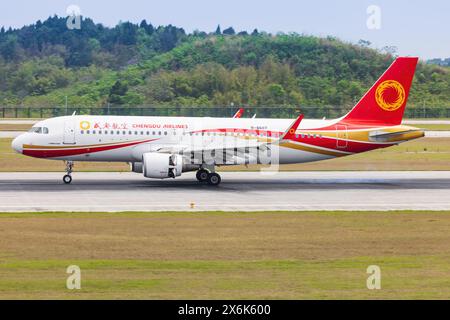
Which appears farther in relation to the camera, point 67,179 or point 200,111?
point 200,111

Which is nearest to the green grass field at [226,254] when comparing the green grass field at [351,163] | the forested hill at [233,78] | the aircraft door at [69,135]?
the aircraft door at [69,135]

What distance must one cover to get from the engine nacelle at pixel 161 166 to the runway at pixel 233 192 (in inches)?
37.8

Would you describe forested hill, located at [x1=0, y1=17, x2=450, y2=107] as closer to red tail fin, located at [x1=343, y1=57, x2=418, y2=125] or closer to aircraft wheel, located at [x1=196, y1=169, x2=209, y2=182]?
red tail fin, located at [x1=343, y1=57, x2=418, y2=125]

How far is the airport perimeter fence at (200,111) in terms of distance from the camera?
110375 mm

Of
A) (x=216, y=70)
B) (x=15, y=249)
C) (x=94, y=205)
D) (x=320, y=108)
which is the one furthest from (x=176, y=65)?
(x=15, y=249)

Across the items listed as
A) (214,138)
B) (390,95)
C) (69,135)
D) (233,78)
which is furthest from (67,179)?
(233,78)

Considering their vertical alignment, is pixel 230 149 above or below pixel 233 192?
above

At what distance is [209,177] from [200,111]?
204 ft

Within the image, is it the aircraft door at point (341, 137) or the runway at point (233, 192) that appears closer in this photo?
the runway at point (233, 192)

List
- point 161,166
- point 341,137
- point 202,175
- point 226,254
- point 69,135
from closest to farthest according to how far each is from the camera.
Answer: point 226,254
point 161,166
point 69,135
point 202,175
point 341,137

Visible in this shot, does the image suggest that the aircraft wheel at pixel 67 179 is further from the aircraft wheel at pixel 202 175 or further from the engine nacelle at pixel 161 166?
the aircraft wheel at pixel 202 175

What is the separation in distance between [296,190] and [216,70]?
8963 centimetres

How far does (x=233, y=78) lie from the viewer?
5221 inches

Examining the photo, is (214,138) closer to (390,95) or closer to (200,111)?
(390,95)
